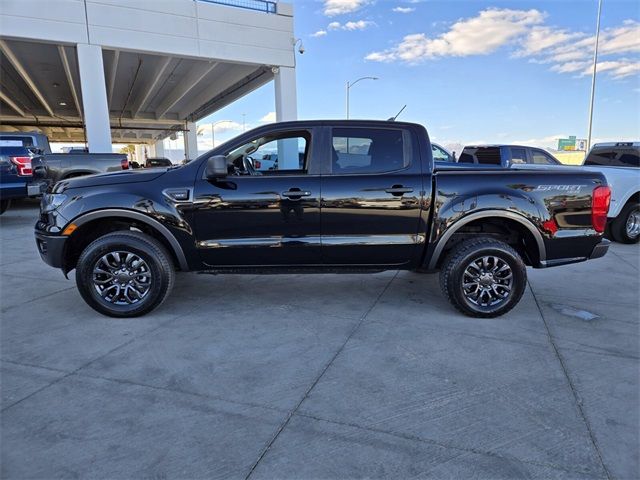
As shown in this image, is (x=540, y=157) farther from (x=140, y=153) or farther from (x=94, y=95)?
(x=140, y=153)

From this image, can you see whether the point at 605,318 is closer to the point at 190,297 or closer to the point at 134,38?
the point at 190,297

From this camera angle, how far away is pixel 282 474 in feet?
6.93

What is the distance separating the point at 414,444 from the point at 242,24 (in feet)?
55.6

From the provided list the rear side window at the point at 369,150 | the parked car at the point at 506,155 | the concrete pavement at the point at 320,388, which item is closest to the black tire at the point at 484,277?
the concrete pavement at the point at 320,388

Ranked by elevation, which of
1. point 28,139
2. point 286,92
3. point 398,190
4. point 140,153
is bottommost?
point 398,190

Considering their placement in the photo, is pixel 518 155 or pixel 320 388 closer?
pixel 320 388

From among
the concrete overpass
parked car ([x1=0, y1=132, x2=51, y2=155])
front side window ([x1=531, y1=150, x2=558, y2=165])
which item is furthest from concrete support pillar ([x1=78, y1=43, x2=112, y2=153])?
front side window ([x1=531, y1=150, x2=558, y2=165])

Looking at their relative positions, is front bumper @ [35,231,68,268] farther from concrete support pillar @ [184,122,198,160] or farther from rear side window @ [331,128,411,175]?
concrete support pillar @ [184,122,198,160]

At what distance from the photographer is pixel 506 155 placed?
11.7m


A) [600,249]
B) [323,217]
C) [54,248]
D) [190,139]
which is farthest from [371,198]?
[190,139]

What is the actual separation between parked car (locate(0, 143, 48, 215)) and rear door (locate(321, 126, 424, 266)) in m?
8.23

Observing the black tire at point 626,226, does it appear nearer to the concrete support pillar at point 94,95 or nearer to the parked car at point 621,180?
the parked car at point 621,180

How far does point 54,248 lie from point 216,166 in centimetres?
173

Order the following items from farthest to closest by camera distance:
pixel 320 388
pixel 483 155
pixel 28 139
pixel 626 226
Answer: pixel 483 155 → pixel 28 139 → pixel 626 226 → pixel 320 388
